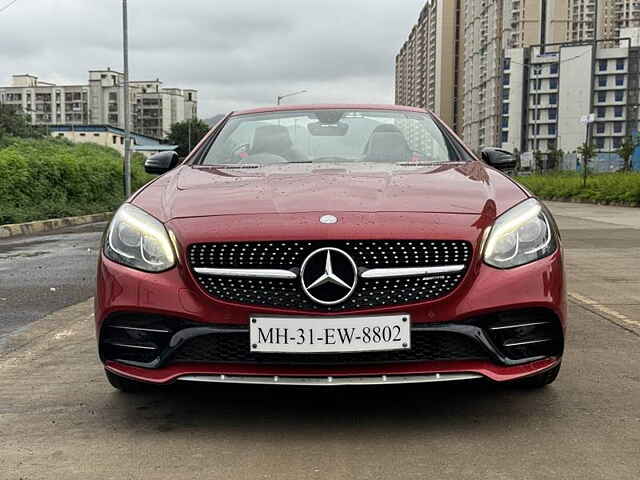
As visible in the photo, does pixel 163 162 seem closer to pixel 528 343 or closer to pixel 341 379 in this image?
pixel 341 379

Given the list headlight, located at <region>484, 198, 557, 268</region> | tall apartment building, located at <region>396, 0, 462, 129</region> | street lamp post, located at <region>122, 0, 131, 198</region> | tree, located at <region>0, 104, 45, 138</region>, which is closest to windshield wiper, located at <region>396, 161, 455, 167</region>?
headlight, located at <region>484, 198, 557, 268</region>

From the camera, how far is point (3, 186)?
1780 centimetres

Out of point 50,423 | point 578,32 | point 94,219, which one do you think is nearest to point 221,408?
point 50,423

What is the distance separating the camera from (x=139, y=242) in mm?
3055

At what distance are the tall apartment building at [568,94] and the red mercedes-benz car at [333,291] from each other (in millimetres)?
101056

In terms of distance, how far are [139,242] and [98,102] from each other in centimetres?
14834

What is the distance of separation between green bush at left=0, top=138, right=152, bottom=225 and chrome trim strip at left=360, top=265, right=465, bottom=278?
45.5 feet

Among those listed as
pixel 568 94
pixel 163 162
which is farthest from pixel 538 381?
pixel 568 94

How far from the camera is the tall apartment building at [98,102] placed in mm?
145163

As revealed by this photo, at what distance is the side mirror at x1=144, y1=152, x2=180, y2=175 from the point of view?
14.5 ft

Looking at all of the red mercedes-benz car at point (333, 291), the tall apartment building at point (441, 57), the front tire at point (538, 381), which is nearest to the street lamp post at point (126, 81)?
the front tire at point (538, 381)

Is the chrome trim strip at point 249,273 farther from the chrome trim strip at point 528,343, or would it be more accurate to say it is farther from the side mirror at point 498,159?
the side mirror at point 498,159

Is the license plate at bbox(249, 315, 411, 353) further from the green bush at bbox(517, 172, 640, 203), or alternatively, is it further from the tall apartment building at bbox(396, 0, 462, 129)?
Result: the tall apartment building at bbox(396, 0, 462, 129)

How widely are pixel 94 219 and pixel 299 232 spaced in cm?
1825
